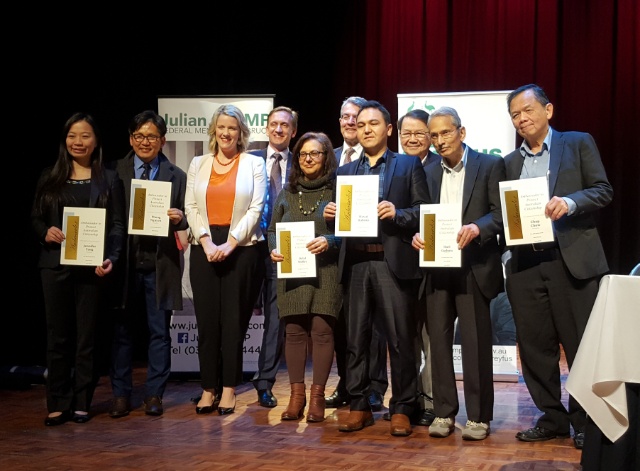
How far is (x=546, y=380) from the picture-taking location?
4.11m

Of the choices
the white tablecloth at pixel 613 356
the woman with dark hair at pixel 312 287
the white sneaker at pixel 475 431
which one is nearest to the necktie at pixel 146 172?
the woman with dark hair at pixel 312 287

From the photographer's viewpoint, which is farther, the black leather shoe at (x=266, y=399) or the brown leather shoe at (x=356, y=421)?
the black leather shoe at (x=266, y=399)

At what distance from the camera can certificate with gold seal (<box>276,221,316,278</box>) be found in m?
4.38

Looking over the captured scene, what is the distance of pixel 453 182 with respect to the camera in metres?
4.23

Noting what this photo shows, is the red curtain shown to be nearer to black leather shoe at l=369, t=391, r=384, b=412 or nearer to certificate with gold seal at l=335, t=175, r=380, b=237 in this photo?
black leather shoe at l=369, t=391, r=384, b=412

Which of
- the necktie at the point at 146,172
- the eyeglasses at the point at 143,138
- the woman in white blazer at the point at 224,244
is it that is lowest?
the woman in white blazer at the point at 224,244

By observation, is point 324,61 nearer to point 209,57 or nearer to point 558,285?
point 209,57

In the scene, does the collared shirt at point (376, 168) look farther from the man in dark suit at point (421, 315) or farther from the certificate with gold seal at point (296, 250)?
the certificate with gold seal at point (296, 250)

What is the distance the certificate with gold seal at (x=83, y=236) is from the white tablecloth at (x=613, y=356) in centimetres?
281

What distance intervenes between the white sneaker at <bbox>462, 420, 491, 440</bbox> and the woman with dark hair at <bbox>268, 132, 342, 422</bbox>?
855mm

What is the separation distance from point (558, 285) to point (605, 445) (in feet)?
4.01

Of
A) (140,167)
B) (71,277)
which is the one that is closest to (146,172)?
(140,167)

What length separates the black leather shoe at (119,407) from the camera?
15.5ft

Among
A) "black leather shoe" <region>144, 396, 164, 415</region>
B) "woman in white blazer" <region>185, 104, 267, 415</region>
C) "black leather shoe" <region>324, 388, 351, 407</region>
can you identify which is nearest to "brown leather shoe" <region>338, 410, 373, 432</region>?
"black leather shoe" <region>324, 388, 351, 407</region>
